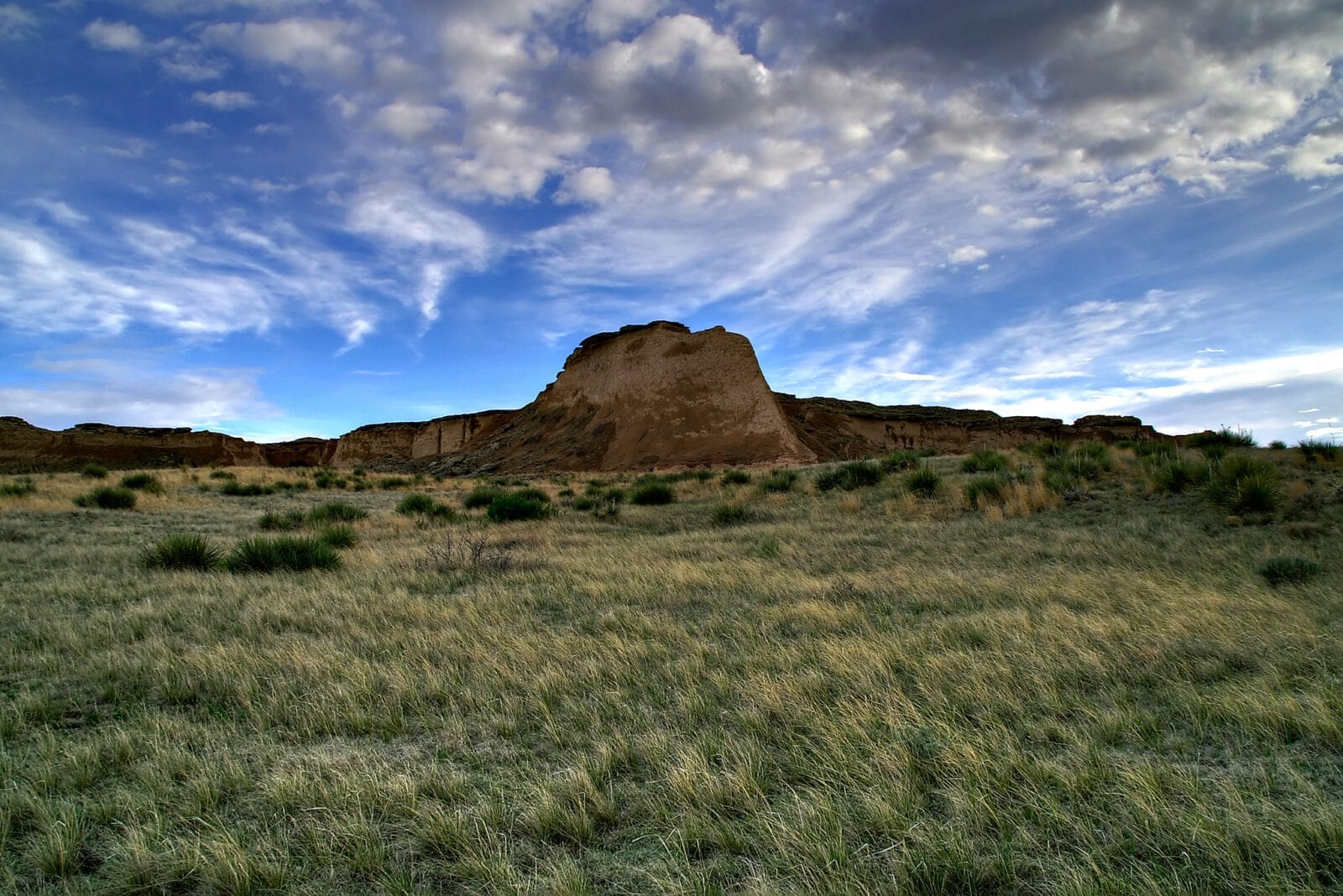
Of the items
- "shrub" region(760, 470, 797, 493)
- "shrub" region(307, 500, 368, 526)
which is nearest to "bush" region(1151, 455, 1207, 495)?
"shrub" region(760, 470, 797, 493)

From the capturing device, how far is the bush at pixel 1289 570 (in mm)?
5516

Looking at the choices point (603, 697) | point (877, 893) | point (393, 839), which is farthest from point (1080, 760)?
point (393, 839)

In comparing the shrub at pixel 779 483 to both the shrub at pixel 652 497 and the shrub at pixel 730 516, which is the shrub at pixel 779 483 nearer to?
the shrub at pixel 652 497

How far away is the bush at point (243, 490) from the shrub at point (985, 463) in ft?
69.5

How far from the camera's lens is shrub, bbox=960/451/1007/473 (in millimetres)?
13632

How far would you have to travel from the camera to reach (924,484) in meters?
12.4

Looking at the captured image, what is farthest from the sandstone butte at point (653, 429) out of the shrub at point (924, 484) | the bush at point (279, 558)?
the bush at point (279, 558)

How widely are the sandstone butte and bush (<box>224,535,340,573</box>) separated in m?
29.5

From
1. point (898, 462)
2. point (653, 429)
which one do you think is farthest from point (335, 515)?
point (653, 429)

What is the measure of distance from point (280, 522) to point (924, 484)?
1297cm

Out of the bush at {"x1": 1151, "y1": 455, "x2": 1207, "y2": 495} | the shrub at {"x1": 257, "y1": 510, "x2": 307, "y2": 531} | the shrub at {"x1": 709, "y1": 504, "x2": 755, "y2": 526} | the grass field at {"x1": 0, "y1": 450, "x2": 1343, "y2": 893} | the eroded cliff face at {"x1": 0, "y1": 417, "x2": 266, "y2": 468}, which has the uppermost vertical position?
the eroded cliff face at {"x1": 0, "y1": 417, "x2": 266, "y2": 468}

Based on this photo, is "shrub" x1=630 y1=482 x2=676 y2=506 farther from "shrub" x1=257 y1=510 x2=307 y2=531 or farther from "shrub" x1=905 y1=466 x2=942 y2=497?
"shrub" x1=257 y1=510 x2=307 y2=531

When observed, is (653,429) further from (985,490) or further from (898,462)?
(985,490)

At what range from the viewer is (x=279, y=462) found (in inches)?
3039
